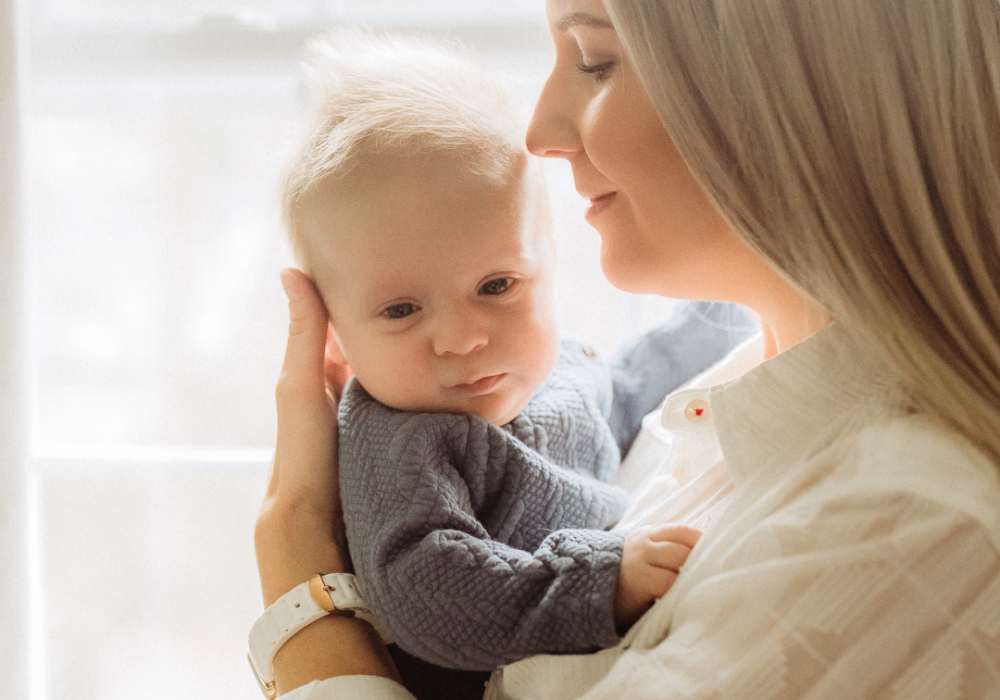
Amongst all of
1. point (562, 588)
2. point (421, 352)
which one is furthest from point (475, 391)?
point (562, 588)

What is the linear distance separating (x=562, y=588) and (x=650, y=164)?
470mm

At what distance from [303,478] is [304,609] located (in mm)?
187

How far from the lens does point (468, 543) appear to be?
921mm

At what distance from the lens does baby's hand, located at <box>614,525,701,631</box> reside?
820mm

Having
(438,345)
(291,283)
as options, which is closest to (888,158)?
(438,345)

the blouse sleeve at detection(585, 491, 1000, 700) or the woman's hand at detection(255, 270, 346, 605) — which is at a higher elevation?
the woman's hand at detection(255, 270, 346, 605)

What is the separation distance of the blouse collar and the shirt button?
111 millimetres

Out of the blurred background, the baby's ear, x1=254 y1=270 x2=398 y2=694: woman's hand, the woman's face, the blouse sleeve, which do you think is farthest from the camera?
the blurred background

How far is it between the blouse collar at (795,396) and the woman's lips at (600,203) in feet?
0.93

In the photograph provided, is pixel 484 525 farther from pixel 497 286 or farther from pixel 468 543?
pixel 497 286

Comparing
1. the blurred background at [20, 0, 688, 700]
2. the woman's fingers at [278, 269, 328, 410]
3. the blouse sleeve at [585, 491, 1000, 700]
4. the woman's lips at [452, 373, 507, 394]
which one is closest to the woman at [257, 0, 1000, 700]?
the blouse sleeve at [585, 491, 1000, 700]

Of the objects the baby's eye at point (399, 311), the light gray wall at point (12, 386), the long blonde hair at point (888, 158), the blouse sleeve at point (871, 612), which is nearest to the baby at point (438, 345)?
the baby's eye at point (399, 311)

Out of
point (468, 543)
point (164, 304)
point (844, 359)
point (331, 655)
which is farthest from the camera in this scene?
point (164, 304)

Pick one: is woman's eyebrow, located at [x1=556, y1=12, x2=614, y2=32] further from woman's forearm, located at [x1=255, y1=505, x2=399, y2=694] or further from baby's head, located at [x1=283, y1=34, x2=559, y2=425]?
woman's forearm, located at [x1=255, y1=505, x2=399, y2=694]
